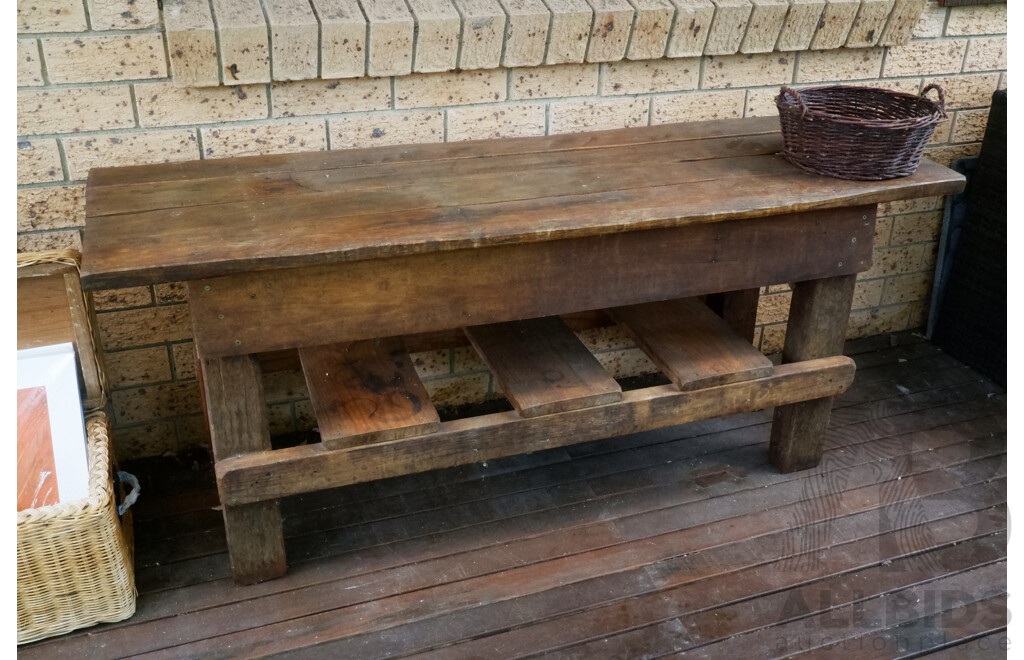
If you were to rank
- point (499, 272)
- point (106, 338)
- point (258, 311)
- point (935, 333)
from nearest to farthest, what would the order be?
point (258, 311) → point (499, 272) → point (106, 338) → point (935, 333)

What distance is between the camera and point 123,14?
2.46m

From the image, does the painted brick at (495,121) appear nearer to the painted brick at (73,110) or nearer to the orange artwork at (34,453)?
the painted brick at (73,110)

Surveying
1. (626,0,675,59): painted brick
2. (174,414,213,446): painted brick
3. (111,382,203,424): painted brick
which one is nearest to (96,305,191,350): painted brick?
(111,382,203,424): painted brick

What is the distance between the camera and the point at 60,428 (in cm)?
232

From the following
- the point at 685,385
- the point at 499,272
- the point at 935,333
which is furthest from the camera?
the point at 935,333

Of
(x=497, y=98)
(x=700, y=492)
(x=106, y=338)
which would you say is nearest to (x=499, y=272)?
(x=497, y=98)

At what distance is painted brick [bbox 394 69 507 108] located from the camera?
9.14ft

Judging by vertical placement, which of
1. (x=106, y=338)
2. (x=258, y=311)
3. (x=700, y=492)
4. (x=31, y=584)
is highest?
(x=258, y=311)

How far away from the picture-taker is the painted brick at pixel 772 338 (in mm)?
3604

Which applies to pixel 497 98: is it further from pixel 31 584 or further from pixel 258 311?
pixel 31 584

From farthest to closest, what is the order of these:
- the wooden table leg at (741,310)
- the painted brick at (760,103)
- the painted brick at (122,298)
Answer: the painted brick at (760,103) → the wooden table leg at (741,310) → the painted brick at (122,298)

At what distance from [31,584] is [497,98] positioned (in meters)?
1.83

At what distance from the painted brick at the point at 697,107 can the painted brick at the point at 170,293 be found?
5.20 feet

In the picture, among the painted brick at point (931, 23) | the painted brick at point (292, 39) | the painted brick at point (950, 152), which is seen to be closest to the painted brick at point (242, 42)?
the painted brick at point (292, 39)
